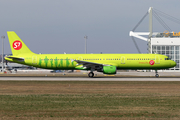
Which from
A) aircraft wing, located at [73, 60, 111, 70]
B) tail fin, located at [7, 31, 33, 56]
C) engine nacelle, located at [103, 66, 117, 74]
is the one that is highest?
tail fin, located at [7, 31, 33, 56]

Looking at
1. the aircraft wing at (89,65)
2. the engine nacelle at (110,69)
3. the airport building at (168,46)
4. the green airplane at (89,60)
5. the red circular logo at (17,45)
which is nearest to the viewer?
the engine nacelle at (110,69)

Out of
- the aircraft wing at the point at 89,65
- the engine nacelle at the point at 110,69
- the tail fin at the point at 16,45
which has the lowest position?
the engine nacelle at the point at 110,69

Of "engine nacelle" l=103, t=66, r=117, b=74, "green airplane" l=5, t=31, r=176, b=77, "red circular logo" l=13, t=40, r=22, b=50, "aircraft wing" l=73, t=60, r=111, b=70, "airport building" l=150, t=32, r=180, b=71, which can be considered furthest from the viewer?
"airport building" l=150, t=32, r=180, b=71

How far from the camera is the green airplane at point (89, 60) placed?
1820 inches

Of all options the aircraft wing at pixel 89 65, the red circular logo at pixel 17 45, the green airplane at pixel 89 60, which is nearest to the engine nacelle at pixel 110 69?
the green airplane at pixel 89 60

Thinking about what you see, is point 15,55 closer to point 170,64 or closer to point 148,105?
point 170,64

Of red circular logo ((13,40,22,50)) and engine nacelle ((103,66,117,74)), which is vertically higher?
red circular logo ((13,40,22,50))

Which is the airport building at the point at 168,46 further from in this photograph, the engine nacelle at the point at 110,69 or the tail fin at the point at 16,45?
the tail fin at the point at 16,45

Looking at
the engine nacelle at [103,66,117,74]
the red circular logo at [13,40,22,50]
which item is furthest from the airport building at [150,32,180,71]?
the red circular logo at [13,40,22,50]

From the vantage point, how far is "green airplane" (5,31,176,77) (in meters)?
46.2

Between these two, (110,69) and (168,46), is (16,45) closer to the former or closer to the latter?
(110,69)

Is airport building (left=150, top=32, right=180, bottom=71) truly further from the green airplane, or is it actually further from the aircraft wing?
the aircraft wing

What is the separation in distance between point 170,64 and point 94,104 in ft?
110

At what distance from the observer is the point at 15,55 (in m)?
50.0
